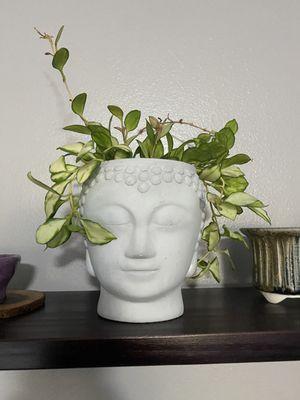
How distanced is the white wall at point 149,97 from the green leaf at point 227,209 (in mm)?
213

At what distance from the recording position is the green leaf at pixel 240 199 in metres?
0.56

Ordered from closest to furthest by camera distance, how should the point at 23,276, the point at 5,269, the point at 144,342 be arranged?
the point at 144,342 < the point at 5,269 < the point at 23,276

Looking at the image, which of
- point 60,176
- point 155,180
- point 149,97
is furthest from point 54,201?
point 149,97

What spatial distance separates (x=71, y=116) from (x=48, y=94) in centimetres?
6

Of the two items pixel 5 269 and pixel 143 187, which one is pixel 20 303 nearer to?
pixel 5 269

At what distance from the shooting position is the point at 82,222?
49 cm

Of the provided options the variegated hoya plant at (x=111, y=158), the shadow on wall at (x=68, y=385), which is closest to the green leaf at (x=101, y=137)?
the variegated hoya plant at (x=111, y=158)

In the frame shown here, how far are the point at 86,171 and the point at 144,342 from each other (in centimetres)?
22

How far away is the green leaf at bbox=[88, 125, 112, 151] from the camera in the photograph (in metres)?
0.51

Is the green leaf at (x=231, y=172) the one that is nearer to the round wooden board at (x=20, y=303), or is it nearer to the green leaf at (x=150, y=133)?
the green leaf at (x=150, y=133)

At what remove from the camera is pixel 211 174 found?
21.6 inches

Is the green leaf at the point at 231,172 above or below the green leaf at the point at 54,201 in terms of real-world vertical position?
above

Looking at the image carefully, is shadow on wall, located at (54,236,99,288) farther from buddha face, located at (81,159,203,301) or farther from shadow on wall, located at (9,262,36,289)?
buddha face, located at (81,159,203,301)

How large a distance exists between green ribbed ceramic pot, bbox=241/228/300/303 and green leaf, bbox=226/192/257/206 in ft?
0.22
